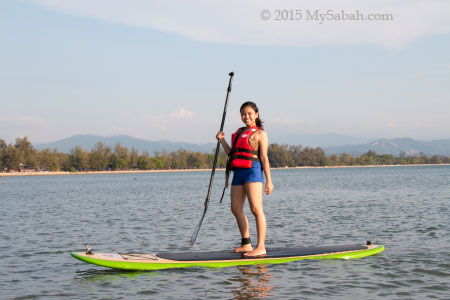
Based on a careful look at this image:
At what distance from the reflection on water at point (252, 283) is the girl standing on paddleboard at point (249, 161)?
0.71 m

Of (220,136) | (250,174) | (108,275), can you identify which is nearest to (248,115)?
(220,136)

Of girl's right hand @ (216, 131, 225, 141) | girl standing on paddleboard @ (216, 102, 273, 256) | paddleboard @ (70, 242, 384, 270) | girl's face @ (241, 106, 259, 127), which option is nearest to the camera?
girl standing on paddleboard @ (216, 102, 273, 256)

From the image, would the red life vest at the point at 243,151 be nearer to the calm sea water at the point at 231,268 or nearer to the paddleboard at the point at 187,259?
the paddleboard at the point at 187,259

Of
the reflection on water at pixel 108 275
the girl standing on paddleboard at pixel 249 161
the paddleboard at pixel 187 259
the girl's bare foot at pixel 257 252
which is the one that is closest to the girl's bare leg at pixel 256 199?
the girl standing on paddleboard at pixel 249 161

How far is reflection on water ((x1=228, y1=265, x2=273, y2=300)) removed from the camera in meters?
7.46

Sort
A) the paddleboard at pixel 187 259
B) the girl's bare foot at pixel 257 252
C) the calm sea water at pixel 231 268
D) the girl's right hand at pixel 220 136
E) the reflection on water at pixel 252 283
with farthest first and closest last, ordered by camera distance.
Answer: the girl's bare foot at pixel 257 252
the paddleboard at pixel 187 259
the girl's right hand at pixel 220 136
the calm sea water at pixel 231 268
the reflection on water at pixel 252 283

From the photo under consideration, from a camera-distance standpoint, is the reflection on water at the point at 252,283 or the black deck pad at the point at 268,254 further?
the black deck pad at the point at 268,254

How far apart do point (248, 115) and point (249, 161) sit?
818 millimetres

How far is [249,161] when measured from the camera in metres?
8.24

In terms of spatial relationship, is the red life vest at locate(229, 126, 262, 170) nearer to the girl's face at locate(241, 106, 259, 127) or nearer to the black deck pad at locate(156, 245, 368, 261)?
the girl's face at locate(241, 106, 259, 127)

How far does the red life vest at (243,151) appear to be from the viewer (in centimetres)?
824

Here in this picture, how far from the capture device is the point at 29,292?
25.8 feet

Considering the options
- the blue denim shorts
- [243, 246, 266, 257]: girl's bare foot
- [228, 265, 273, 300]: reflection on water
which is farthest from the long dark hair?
[228, 265, 273, 300]: reflection on water

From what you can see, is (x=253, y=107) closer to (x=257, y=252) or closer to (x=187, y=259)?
(x=257, y=252)
